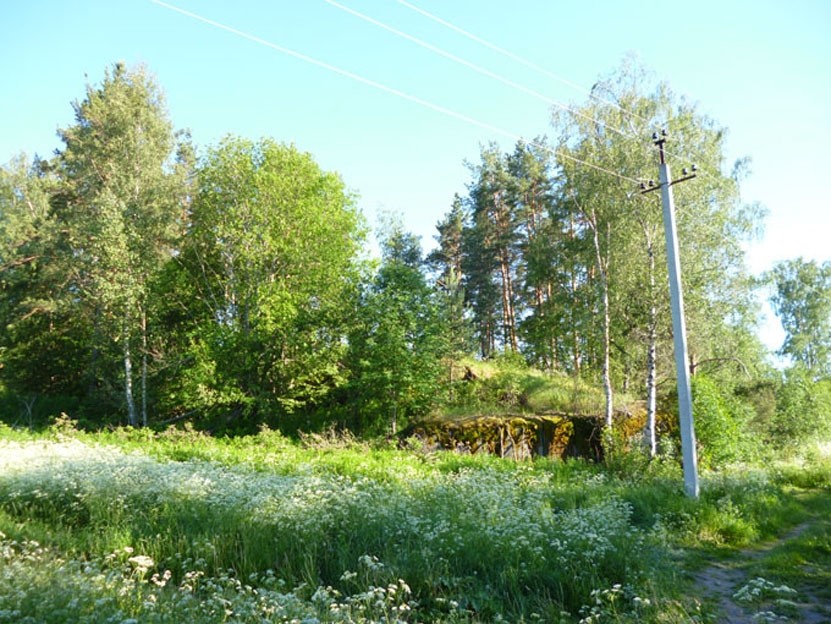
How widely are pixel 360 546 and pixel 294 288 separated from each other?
57.0 feet

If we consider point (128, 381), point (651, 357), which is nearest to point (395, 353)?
point (651, 357)

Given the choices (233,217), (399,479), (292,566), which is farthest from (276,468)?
(233,217)

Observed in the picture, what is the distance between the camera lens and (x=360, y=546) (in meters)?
6.49

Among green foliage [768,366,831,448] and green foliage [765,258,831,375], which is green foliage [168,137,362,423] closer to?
green foliage [768,366,831,448]

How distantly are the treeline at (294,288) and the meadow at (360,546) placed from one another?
7.80 m

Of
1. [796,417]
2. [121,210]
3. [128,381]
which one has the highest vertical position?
[121,210]

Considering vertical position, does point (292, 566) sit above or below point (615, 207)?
below

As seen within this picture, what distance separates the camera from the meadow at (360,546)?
4.58 metres

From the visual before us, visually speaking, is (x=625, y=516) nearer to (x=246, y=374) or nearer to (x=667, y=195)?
(x=667, y=195)

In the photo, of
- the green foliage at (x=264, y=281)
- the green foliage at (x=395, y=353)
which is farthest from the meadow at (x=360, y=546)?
the green foliage at (x=264, y=281)

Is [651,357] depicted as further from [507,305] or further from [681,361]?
[507,305]

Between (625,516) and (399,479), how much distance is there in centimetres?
434

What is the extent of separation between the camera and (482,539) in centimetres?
654

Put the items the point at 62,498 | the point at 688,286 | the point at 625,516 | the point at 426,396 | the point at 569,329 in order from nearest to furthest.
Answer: the point at 62,498, the point at 625,516, the point at 688,286, the point at 426,396, the point at 569,329
